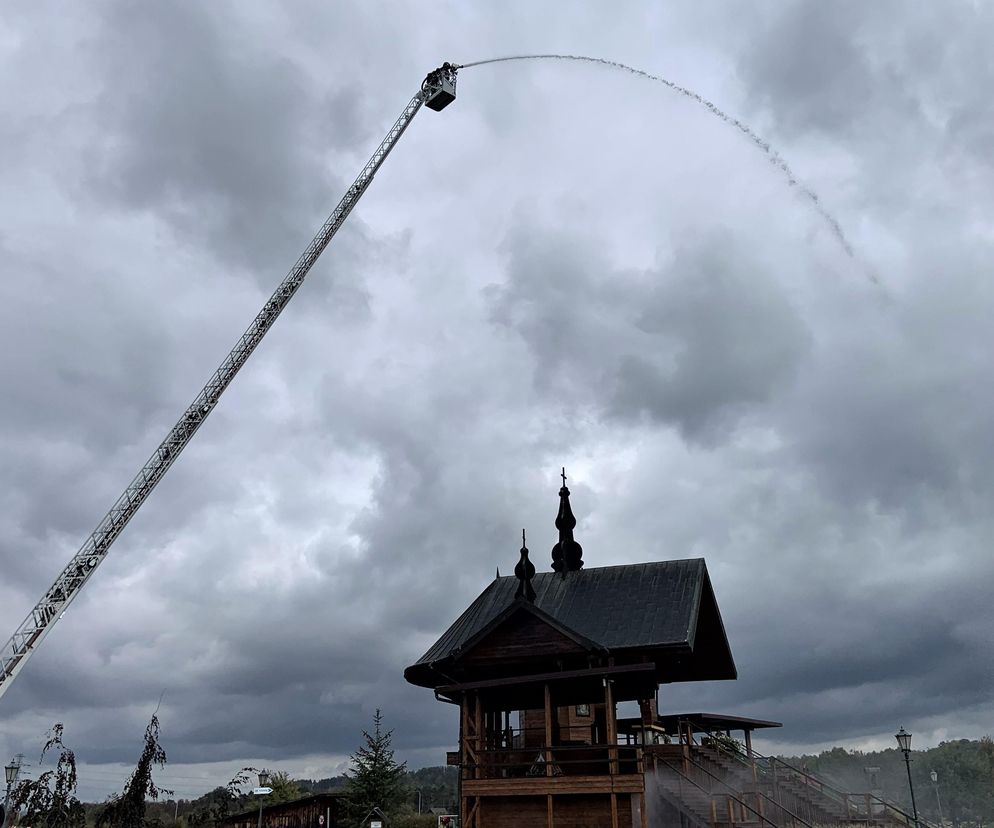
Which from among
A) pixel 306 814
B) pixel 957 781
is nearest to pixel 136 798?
pixel 306 814

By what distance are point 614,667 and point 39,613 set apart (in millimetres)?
18664

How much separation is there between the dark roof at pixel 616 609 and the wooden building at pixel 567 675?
0.05m

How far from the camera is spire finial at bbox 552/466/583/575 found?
3274 centimetres

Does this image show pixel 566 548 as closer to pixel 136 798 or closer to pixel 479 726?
pixel 479 726

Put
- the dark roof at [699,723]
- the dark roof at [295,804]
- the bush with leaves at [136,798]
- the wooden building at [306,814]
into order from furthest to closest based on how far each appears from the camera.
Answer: the dark roof at [295,804] → the wooden building at [306,814] → the dark roof at [699,723] → the bush with leaves at [136,798]

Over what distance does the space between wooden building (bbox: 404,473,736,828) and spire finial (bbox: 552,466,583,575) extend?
3.54ft

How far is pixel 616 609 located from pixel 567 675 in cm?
350

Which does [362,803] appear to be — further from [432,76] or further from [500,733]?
[432,76]

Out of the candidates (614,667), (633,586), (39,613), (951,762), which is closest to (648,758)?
(614,667)

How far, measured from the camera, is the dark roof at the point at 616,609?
982 inches

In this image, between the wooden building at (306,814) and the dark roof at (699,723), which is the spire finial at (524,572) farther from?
the wooden building at (306,814)

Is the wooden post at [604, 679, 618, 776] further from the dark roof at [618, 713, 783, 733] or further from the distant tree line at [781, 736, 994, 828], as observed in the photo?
the distant tree line at [781, 736, 994, 828]

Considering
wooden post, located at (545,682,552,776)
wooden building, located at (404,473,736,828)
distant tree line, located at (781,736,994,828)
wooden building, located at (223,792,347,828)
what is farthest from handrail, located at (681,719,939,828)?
distant tree line, located at (781,736,994,828)

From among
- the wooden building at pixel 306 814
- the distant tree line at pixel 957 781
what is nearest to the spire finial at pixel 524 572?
the wooden building at pixel 306 814
